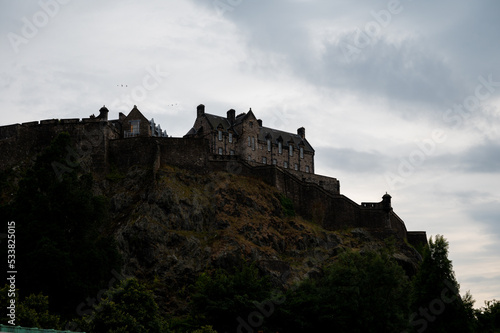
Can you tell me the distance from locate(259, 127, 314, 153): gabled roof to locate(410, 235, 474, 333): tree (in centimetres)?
3085

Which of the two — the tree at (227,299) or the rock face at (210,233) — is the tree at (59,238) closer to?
the tree at (227,299)

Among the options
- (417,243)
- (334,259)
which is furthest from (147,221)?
(417,243)

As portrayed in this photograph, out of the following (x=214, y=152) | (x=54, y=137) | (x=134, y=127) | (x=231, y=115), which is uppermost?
(x=231, y=115)

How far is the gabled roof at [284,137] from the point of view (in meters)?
79.8

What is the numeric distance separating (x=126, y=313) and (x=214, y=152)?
37019 millimetres

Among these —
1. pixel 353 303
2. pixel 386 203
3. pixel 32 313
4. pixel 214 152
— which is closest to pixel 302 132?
pixel 214 152

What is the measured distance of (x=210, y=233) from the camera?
58.1m

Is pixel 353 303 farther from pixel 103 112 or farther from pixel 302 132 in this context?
pixel 302 132

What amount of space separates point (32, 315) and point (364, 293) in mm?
25967

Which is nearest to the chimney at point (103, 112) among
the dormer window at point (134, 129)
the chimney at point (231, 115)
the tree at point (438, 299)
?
the dormer window at point (134, 129)

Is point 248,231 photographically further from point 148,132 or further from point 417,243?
point 417,243

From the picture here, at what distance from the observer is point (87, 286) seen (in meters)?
41.9

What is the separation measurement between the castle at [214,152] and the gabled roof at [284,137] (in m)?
0.15

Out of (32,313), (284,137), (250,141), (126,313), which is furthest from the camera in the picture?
(284,137)
